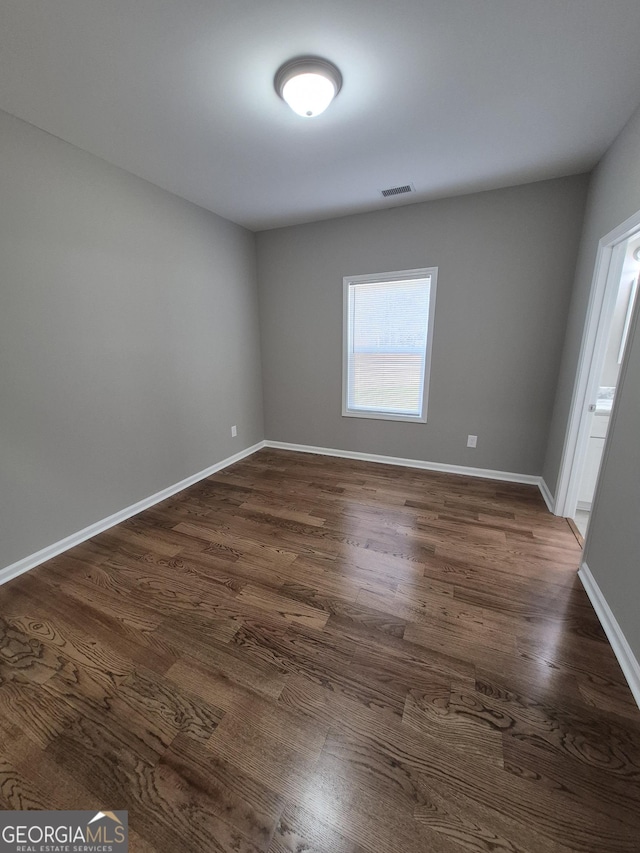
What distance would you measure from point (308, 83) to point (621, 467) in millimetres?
2440

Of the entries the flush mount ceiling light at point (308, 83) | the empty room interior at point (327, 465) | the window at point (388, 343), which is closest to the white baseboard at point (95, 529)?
the empty room interior at point (327, 465)

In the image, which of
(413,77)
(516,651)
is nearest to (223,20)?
(413,77)

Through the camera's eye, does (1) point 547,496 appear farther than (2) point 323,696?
Yes

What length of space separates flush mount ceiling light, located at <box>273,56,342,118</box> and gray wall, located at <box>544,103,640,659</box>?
165 cm

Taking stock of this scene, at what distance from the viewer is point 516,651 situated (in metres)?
1.49

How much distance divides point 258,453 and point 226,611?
2.55 meters

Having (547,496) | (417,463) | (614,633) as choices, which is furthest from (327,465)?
(614,633)

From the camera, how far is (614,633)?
151 cm

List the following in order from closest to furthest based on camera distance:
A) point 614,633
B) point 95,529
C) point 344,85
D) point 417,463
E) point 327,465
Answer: point 614,633
point 344,85
point 95,529
point 417,463
point 327,465

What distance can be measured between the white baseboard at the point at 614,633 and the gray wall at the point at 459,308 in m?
1.51

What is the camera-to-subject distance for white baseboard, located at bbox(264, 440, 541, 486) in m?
3.22

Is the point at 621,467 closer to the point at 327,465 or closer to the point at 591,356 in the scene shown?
the point at 591,356

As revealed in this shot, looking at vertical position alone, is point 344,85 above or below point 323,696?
above

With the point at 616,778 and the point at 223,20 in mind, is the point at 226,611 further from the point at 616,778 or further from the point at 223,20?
the point at 223,20
